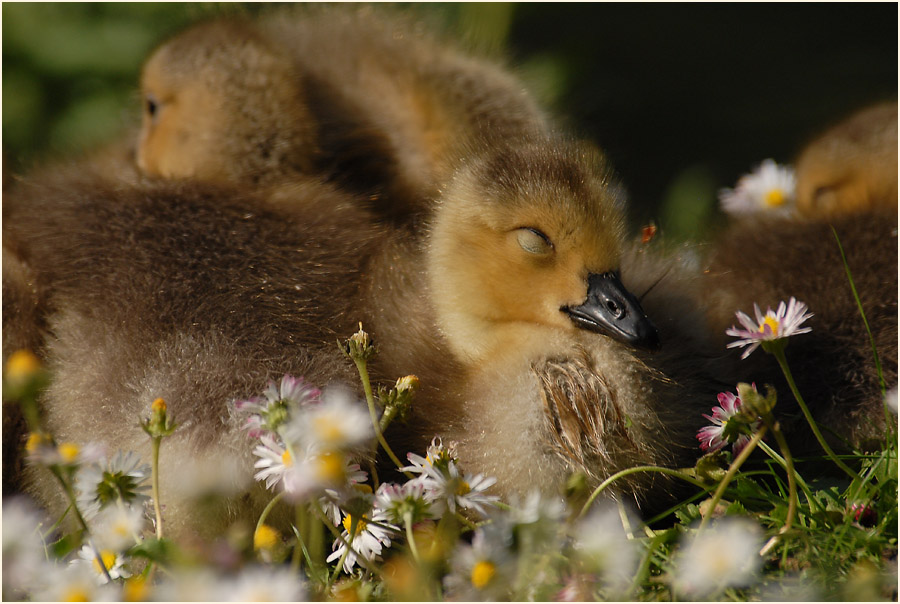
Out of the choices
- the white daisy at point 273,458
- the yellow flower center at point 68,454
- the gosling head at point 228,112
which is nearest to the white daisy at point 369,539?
the white daisy at point 273,458

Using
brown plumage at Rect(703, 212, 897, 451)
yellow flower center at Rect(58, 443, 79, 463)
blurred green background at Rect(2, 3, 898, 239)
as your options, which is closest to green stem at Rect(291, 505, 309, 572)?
yellow flower center at Rect(58, 443, 79, 463)

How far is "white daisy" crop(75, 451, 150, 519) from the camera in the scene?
50.3 inches

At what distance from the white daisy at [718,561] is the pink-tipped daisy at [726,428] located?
14 centimetres

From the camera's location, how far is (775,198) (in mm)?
2346

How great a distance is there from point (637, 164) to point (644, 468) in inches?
87.8

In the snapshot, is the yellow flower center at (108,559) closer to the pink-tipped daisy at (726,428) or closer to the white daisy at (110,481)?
the white daisy at (110,481)

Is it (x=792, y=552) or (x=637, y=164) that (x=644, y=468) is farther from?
(x=637, y=164)

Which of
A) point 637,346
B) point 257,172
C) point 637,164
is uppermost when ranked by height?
A: point 637,346

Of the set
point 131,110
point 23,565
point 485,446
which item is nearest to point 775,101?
point 131,110

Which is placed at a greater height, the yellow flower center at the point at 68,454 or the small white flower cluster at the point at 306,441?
the small white flower cluster at the point at 306,441

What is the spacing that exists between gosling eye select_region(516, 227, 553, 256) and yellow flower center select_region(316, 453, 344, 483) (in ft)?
1.50

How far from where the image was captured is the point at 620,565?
1242 mm

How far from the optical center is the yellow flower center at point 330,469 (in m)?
1.25

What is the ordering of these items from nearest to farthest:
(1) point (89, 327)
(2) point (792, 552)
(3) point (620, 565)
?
1. (3) point (620, 565)
2. (2) point (792, 552)
3. (1) point (89, 327)
